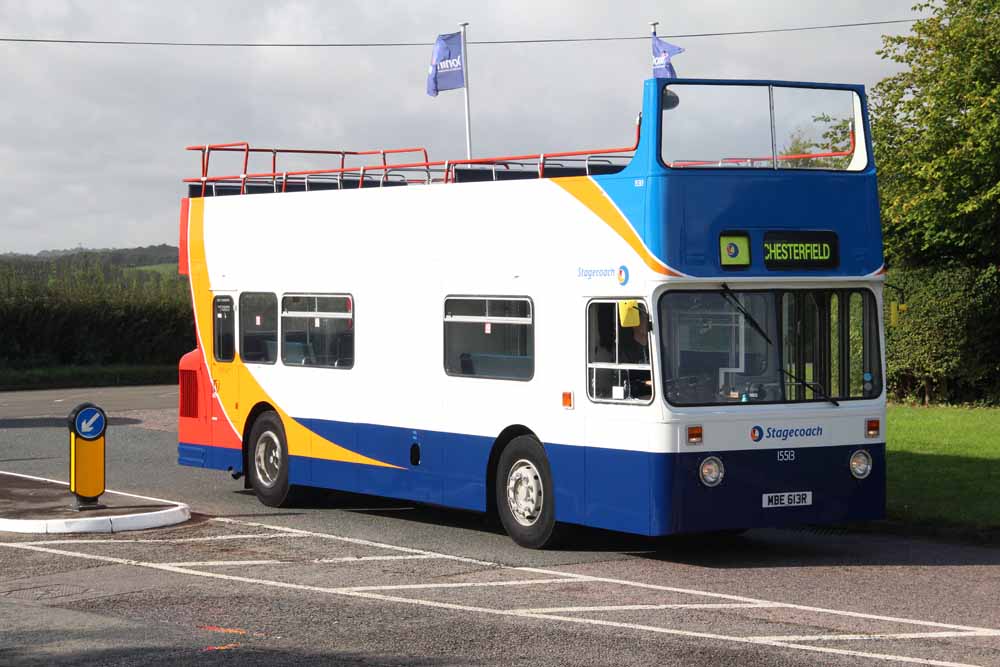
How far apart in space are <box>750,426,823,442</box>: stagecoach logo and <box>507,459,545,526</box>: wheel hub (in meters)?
1.88

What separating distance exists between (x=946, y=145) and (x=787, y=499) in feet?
75.3

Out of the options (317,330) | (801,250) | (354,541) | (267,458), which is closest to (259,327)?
(317,330)

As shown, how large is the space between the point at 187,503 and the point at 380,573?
5160 millimetres

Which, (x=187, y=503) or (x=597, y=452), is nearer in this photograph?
(x=597, y=452)

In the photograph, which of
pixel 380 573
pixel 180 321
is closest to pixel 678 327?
pixel 380 573

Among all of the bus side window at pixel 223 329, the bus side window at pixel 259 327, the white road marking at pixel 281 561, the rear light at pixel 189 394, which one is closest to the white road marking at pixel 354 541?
the white road marking at pixel 281 561

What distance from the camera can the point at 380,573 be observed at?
1148 centimetres

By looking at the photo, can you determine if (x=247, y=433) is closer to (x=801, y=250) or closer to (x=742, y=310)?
(x=742, y=310)

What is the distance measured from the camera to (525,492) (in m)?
12.9

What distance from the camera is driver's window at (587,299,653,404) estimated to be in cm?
1171

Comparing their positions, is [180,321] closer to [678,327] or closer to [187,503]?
[187,503]

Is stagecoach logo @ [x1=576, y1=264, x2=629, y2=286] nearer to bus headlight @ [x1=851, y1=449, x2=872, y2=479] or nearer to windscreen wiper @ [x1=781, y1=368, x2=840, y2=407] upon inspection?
windscreen wiper @ [x1=781, y1=368, x2=840, y2=407]

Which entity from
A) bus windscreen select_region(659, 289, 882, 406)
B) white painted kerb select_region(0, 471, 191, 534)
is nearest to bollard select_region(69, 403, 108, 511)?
white painted kerb select_region(0, 471, 191, 534)

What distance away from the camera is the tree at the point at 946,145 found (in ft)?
104
